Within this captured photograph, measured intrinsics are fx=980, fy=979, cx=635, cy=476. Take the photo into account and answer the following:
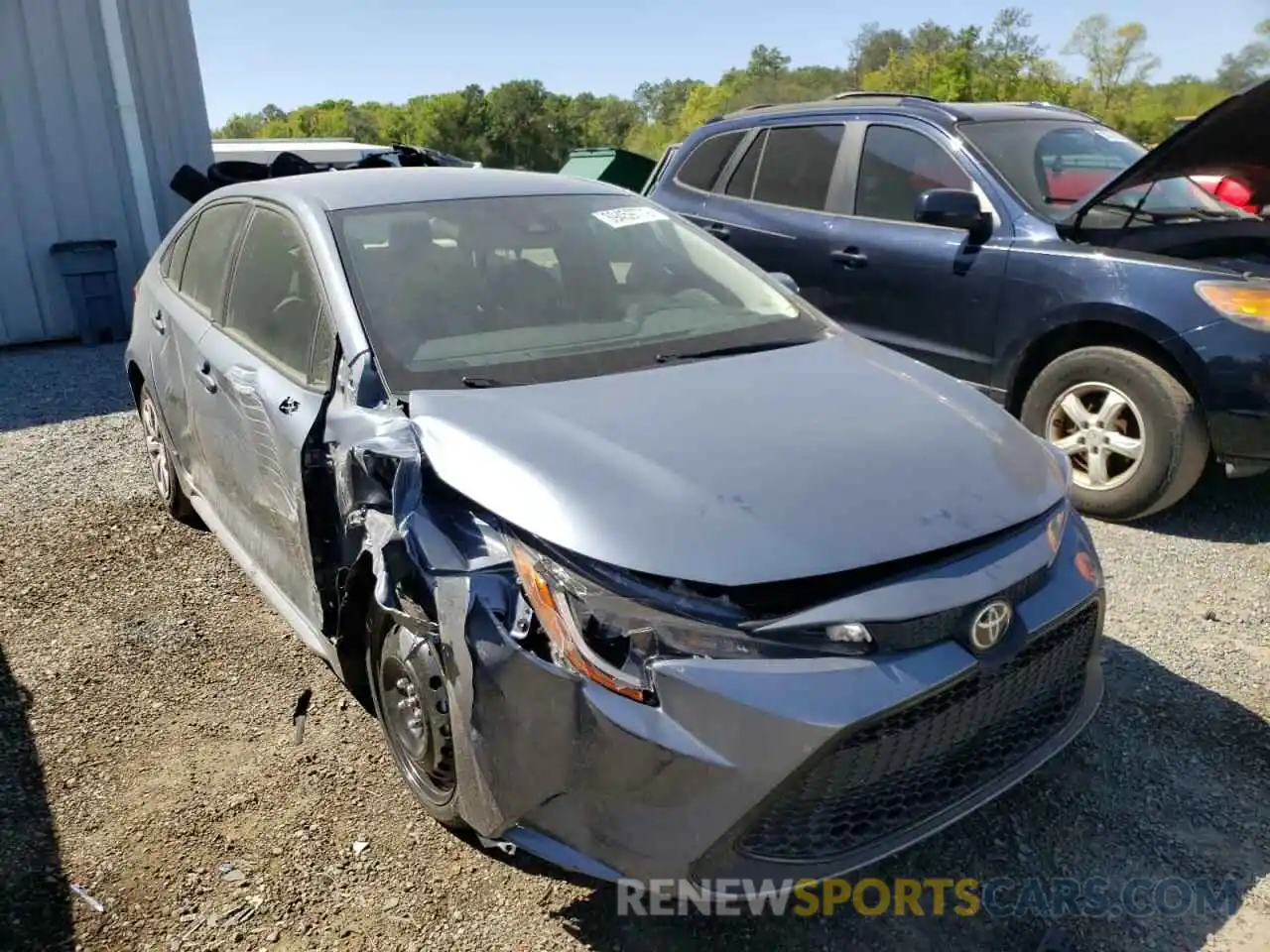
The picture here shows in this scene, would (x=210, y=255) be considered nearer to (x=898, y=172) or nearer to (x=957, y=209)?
(x=957, y=209)

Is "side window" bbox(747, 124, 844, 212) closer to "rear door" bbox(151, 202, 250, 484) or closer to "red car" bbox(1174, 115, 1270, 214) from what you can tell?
"red car" bbox(1174, 115, 1270, 214)

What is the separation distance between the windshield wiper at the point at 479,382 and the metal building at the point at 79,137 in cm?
793

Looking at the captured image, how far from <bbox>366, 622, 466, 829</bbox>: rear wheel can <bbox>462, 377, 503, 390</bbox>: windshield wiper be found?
65cm

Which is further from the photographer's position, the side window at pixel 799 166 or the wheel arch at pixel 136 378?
the side window at pixel 799 166

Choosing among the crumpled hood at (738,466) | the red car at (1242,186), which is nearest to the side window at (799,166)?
the red car at (1242,186)

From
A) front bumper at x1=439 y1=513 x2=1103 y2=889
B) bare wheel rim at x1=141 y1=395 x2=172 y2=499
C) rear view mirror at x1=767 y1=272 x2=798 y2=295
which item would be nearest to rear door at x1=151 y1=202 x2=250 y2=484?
bare wheel rim at x1=141 y1=395 x2=172 y2=499

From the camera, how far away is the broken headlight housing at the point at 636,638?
1.90 metres

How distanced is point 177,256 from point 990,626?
3.78 meters

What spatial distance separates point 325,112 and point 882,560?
195 ft

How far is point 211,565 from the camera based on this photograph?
13.9ft

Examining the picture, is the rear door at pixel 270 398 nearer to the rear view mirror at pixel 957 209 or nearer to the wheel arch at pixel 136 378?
the wheel arch at pixel 136 378

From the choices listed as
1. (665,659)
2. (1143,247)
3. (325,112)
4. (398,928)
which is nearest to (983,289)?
(1143,247)

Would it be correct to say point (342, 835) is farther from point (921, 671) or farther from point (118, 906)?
point (921, 671)

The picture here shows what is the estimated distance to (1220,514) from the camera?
447 centimetres
